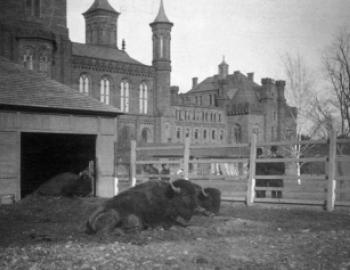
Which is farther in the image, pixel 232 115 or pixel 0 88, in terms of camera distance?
pixel 232 115

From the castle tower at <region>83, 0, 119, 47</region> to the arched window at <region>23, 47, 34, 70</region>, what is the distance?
28948 mm

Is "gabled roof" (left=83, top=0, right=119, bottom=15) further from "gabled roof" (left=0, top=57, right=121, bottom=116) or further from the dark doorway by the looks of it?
"gabled roof" (left=0, top=57, right=121, bottom=116)

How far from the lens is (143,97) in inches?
2761

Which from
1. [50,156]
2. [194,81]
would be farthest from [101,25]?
[50,156]

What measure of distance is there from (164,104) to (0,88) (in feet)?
180

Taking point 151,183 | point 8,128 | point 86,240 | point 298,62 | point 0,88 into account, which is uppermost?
point 298,62

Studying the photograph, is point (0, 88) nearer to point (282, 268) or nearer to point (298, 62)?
point (282, 268)

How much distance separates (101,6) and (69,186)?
2735 inches

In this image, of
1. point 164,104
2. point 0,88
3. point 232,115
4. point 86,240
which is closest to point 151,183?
point 86,240

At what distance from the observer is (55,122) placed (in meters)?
16.7

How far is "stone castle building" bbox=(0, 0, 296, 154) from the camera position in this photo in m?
51.8

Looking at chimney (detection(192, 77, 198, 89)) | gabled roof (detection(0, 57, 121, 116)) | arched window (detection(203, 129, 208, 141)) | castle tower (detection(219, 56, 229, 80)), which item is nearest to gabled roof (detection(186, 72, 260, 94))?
castle tower (detection(219, 56, 229, 80))

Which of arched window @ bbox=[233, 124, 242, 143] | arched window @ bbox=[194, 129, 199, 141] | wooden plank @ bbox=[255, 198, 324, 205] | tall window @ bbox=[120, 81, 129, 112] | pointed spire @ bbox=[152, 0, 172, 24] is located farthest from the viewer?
arched window @ bbox=[233, 124, 242, 143]

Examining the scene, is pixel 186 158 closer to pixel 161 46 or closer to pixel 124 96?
pixel 124 96
